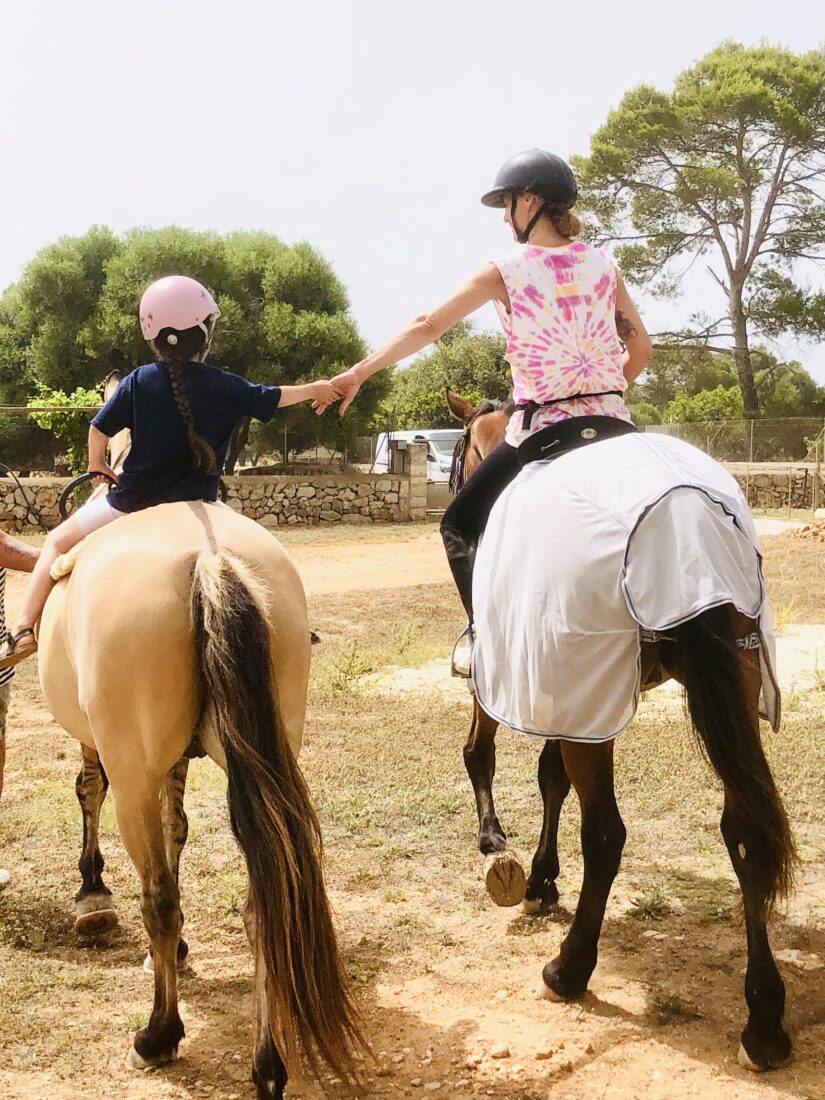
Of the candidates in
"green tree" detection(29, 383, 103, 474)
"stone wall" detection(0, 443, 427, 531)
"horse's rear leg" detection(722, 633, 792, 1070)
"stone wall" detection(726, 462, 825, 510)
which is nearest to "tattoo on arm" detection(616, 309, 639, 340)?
"horse's rear leg" detection(722, 633, 792, 1070)

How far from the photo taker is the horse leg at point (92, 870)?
400 cm

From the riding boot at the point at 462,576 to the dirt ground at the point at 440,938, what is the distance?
1.01 metres

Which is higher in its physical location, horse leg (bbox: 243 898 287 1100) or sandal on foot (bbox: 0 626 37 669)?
sandal on foot (bbox: 0 626 37 669)

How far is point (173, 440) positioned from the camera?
10.8 ft

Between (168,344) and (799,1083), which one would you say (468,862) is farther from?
(168,344)

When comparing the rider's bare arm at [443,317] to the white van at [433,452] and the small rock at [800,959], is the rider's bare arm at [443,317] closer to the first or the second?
the small rock at [800,959]

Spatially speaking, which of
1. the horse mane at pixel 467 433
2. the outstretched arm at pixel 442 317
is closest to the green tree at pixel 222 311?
the horse mane at pixel 467 433

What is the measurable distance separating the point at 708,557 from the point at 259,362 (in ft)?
75.6

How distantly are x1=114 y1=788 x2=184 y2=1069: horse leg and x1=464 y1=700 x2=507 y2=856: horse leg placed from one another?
5.54 feet

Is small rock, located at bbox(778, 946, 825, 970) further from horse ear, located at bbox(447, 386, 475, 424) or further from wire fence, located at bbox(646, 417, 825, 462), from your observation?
wire fence, located at bbox(646, 417, 825, 462)

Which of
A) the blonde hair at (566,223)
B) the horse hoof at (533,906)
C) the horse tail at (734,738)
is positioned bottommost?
the horse hoof at (533,906)

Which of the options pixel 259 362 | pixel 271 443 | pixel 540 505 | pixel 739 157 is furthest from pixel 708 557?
pixel 739 157

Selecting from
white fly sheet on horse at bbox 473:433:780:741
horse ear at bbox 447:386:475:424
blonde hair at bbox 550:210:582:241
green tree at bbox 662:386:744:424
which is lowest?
white fly sheet on horse at bbox 473:433:780:741

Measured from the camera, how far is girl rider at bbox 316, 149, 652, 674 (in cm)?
337
